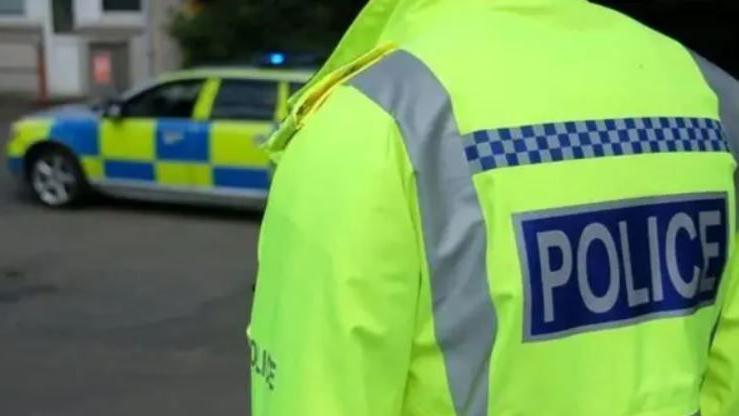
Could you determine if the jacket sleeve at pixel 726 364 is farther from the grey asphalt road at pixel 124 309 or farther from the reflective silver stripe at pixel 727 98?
the grey asphalt road at pixel 124 309

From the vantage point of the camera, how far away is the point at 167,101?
1114 cm

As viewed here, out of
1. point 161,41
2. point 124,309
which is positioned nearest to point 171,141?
point 124,309

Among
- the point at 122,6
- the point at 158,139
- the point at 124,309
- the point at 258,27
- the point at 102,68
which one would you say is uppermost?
the point at 124,309

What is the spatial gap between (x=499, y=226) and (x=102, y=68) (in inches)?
663

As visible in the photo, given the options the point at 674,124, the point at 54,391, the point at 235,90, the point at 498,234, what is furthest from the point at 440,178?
the point at 235,90

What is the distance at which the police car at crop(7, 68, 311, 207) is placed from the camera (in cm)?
1066

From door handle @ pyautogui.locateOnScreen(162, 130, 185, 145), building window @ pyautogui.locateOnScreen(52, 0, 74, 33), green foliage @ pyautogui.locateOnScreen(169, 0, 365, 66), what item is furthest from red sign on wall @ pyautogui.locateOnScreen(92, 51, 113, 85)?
door handle @ pyautogui.locateOnScreen(162, 130, 185, 145)

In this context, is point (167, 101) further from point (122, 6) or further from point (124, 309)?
point (122, 6)

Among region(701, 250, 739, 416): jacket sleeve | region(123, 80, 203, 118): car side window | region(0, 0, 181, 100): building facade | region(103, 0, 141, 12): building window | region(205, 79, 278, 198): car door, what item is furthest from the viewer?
region(103, 0, 141, 12): building window

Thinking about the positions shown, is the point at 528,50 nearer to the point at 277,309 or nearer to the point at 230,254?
the point at 277,309

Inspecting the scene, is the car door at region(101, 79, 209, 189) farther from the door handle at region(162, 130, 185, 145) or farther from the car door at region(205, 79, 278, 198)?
the car door at region(205, 79, 278, 198)

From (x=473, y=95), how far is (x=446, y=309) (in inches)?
9.5

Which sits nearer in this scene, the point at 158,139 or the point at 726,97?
the point at 726,97

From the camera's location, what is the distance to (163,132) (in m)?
10.9
